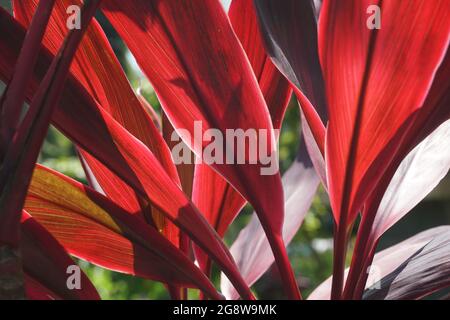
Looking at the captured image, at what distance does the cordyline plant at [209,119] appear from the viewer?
1.73 feet

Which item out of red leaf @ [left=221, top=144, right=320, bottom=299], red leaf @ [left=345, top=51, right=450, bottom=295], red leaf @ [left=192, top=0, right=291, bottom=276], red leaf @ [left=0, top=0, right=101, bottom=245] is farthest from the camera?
red leaf @ [left=221, top=144, right=320, bottom=299]

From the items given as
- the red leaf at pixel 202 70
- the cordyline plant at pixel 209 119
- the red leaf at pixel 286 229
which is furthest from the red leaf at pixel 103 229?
the red leaf at pixel 286 229

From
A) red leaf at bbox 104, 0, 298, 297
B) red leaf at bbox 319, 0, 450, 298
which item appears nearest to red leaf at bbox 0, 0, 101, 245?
red leaf at bbox 104, 0, 298, 297

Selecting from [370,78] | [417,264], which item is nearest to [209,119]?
[370,78]

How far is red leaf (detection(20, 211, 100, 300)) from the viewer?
2.14 ft

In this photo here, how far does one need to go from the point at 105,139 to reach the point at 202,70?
0.11m

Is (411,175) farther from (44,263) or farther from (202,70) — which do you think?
(44,263)

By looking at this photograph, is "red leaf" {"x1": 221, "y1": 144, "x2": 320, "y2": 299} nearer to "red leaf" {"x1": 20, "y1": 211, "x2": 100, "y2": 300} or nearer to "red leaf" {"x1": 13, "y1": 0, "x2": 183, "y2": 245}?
"red leaf" {"x1": 13, "y1": 0, "x2": 183, "y2": 245}

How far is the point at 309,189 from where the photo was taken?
3.15ft

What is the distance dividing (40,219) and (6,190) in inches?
9.6

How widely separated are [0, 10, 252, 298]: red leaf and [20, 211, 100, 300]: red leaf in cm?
11

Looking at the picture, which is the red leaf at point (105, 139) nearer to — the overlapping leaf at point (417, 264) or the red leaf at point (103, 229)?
the red leaf at point (103, 229)
